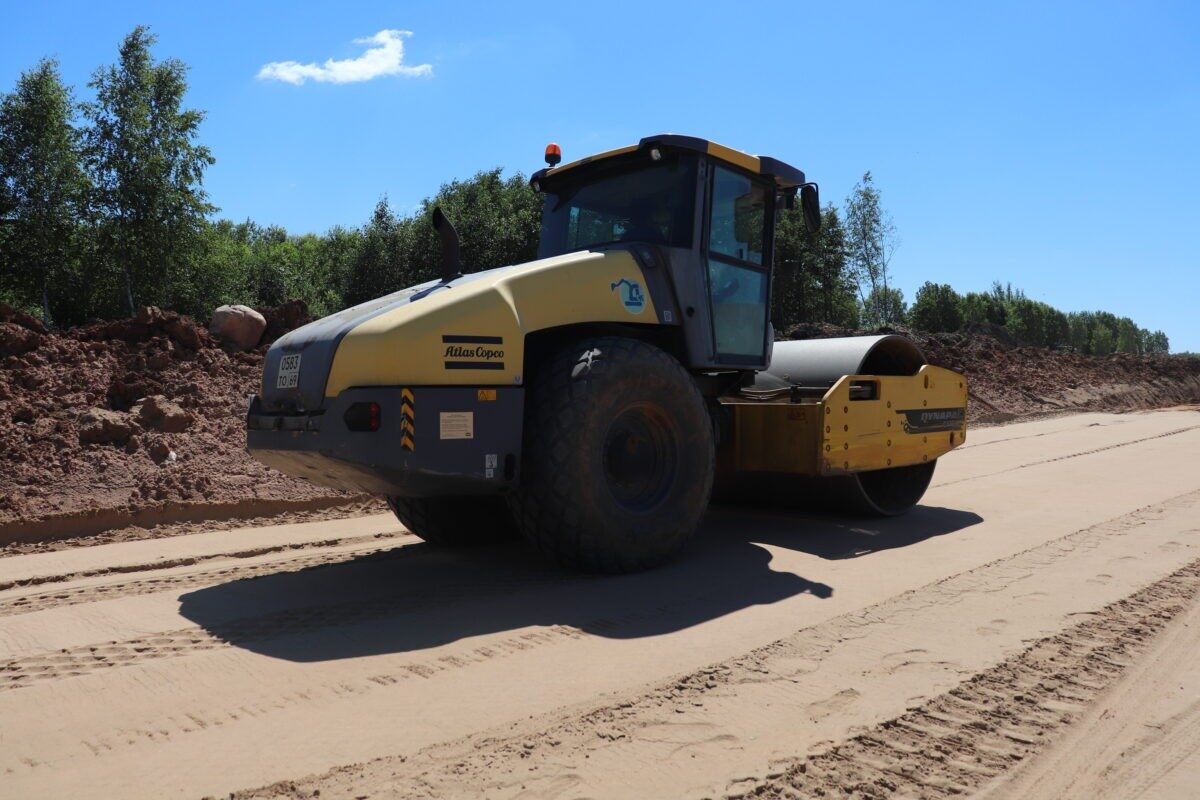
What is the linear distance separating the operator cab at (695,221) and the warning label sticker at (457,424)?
1690 millimetres

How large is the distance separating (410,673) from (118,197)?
23287mm

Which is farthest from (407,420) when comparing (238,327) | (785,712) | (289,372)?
(238,327)

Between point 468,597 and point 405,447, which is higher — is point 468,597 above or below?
below

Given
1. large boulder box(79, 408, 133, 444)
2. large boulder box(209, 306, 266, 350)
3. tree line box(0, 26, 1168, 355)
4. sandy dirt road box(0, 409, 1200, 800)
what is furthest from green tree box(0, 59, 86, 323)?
sandy dirt road box(0, 409, 1200, 800)

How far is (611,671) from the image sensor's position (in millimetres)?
3643

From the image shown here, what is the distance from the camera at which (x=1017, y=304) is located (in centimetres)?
7125

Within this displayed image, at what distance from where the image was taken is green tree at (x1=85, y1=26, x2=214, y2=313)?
23.0 meters

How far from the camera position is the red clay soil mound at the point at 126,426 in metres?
7.53

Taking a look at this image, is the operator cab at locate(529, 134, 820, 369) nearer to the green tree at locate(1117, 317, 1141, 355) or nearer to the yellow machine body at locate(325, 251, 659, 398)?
the yellow machine body at locate(325, 251, 659, 398)

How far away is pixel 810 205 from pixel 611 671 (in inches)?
159

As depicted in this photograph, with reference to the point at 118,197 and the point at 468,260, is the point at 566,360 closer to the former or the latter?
the point at 118,197

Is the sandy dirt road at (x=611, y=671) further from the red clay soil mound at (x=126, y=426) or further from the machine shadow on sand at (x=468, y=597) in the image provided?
the red clay soil mound at (x=126, y=426)

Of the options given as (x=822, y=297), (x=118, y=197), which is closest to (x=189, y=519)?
(x=118, y=197)

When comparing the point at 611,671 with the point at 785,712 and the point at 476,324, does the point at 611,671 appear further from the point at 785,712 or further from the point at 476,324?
the point at 476,324
